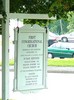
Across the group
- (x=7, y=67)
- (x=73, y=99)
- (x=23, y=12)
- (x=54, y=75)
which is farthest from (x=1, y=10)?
(x=54, y=75)

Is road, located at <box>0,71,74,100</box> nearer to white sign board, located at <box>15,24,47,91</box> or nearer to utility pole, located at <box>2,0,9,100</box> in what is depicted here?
white sign board, located at <box>15,24,47,91</box>

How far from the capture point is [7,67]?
536 centimetres

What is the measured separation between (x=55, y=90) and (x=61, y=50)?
5.41m

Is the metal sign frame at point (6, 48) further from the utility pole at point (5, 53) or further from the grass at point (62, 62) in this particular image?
the grass at point (62, 62)

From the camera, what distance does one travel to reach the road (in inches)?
250

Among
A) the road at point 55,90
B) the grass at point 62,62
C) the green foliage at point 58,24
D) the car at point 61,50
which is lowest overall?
the road at point 55,90

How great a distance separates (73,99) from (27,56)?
225 centimetres

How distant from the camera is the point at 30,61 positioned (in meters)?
5.51

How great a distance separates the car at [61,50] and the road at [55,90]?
7.99ft

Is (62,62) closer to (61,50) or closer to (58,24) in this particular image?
(61,50)

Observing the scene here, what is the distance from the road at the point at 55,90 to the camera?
6.36 m

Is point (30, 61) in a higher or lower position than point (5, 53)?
lower

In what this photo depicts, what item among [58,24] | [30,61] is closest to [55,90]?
[58,24]

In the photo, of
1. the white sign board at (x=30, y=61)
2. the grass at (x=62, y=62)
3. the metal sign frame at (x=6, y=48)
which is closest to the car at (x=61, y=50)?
the grass at (x=62, y=62)
